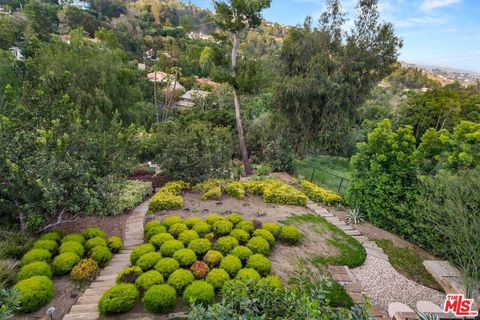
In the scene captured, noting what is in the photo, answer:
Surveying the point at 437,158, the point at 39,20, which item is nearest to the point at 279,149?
the point at 437,158

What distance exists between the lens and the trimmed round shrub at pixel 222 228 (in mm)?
7163

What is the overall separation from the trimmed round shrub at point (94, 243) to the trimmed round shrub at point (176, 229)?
162cm

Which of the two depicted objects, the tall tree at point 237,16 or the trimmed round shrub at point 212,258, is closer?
the trimmed round shrub at point 212,258

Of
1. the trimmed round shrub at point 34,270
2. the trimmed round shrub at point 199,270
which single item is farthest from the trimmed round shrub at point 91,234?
the trimmed round shrub at point 199,270

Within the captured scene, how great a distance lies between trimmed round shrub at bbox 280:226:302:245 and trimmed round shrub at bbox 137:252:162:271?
3.33 m

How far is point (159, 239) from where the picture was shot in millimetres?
6609

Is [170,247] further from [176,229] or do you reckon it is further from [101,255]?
[101,255]

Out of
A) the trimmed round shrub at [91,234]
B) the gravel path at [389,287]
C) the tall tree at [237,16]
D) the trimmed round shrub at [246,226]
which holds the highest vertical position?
the tall tree at [237,16]

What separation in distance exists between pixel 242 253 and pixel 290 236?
1670 mm

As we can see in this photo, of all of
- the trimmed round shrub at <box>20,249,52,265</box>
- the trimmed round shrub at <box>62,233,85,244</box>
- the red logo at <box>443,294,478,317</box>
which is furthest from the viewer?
the trimmed round shrub at <box>62,233,85,244</box>

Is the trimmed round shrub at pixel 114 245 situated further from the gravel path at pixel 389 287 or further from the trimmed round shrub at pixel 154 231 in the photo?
the gravel path at pixel 389 287

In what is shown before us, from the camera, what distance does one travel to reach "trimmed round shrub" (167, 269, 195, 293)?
5.20 meters

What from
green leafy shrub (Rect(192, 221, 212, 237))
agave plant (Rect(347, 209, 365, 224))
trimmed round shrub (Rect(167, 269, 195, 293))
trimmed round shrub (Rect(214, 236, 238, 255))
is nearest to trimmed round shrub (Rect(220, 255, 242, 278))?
trimmed round shrub (Rect(214, 236, 238, 255))

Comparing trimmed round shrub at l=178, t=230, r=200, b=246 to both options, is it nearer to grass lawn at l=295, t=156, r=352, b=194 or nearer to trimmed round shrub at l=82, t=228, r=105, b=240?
trimmed round shrub at l=82, t=228, r=105, b=240
